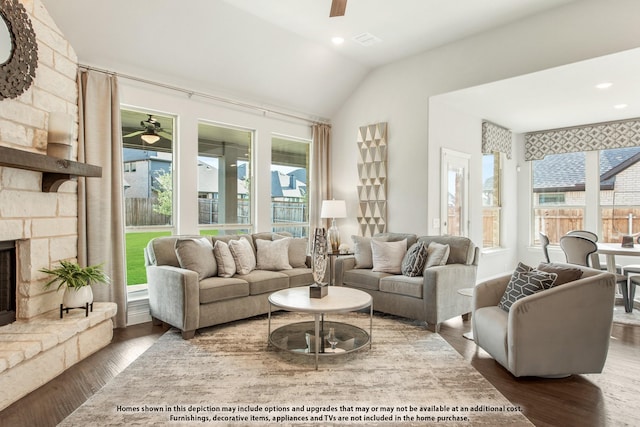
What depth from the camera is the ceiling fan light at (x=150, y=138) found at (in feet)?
14.0

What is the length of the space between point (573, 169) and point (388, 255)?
430 cm

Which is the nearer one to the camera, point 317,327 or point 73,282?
point 317,327

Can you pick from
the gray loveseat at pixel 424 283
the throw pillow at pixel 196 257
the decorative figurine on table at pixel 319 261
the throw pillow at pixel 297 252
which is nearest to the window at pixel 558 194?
the gray loveseat at pixel 424 283

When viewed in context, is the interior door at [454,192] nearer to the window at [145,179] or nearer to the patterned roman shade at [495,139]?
the patterned roman shade at [495,139]

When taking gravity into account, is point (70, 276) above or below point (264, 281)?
above

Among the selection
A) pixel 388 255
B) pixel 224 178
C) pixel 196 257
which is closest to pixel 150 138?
pixel 224 178

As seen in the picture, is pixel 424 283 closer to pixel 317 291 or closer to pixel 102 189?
pixel 317 291

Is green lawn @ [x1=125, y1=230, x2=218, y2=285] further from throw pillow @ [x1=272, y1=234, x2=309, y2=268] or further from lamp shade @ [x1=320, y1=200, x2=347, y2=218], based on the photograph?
lamp shade @ [x1=320, y1=200, x2=347, y2=218]

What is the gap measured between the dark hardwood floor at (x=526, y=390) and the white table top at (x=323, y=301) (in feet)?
3.27

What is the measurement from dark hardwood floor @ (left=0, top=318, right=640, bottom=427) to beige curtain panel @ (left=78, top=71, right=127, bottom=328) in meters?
0.72

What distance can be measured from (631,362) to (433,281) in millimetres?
1621

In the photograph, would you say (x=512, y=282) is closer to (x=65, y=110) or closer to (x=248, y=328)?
(x=248, y=328)

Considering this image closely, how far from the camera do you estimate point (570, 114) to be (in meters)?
5.82

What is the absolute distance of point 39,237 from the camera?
10.1 ft
